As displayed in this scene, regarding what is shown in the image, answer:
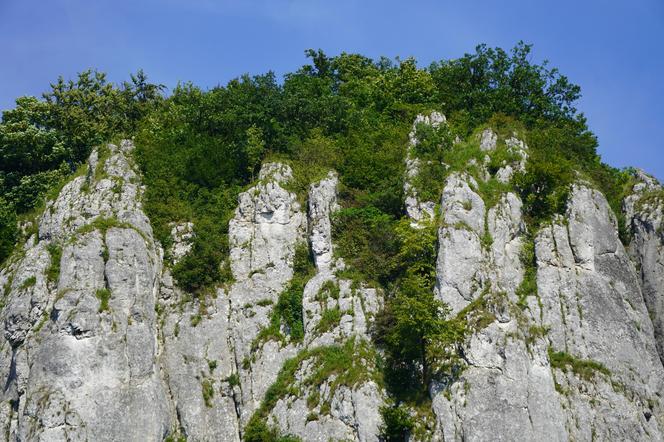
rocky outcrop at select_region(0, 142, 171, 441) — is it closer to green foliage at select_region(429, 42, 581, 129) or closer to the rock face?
the rock face

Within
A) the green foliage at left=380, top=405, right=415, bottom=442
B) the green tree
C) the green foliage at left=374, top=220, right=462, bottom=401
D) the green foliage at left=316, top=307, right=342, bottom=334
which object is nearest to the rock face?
the green foliage at left=316, top=307, right=342, bottom=334

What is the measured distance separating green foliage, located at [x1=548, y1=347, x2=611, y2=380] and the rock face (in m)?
0.07

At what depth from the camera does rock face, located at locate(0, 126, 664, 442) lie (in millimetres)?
34406

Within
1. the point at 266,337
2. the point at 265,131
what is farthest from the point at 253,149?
the point at 266,337

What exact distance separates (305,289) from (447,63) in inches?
971

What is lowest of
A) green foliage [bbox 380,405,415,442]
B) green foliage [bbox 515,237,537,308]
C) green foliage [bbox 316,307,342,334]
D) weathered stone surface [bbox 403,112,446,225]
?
green foliage [bbox 380,405,415,442]

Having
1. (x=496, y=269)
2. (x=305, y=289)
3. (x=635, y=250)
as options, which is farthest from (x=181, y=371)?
(x=635, y=250)

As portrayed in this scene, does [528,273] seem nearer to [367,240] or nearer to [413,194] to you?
[413,194]

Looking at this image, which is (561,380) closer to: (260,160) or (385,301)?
(385,301)

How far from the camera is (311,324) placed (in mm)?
38656

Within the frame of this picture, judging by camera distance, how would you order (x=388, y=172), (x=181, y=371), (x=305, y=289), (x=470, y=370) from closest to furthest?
(x=470, y=370), (x=181, y=371), (x=305, y=289), (x=388, y=172)

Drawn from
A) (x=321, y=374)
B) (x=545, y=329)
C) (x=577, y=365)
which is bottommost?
(x=321, y=374)

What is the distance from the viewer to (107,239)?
1560 inches

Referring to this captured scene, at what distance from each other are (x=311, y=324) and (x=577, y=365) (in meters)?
12.5
